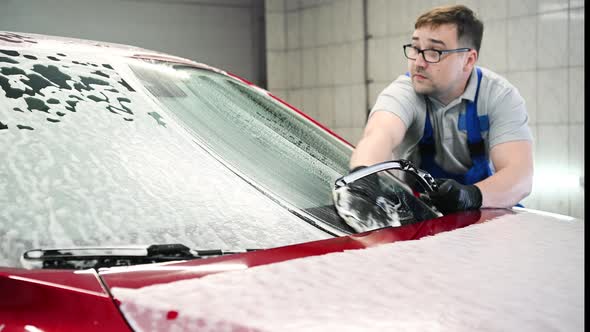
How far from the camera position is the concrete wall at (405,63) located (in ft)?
19.0

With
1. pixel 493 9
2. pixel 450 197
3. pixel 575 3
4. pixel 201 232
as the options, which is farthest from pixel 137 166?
pixel 493 9

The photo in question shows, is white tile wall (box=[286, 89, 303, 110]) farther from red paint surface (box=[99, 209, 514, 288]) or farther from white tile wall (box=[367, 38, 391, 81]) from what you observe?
red paint surface (box=[99, 209, 514, 288])

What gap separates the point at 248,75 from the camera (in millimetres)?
9062

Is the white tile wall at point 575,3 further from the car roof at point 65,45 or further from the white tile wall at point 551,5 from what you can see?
the car roof at point 65,45

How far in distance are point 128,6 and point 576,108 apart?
5177mm

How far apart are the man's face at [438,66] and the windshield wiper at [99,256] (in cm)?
143

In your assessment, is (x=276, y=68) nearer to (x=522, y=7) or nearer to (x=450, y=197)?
(x=522, y=7)

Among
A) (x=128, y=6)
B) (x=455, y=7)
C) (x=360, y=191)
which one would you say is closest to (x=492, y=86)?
(x=455, y=7)

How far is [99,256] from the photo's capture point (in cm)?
80

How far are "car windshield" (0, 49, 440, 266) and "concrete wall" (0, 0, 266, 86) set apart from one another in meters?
6.40

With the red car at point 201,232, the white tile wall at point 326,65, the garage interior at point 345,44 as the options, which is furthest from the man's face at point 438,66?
the white tile wall at point 326,65

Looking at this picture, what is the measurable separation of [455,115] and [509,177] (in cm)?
40

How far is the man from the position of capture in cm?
207

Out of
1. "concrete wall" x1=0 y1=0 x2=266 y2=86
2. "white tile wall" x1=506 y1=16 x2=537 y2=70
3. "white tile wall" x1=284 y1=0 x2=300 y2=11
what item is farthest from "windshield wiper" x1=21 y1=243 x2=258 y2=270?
"white tile wall" x1=284 y1=0 x2=300 y2=11
